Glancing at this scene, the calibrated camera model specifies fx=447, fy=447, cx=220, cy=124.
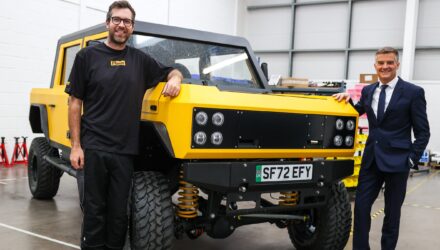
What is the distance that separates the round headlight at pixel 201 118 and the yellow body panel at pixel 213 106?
1.7 inches

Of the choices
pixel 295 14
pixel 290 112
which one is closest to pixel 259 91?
pixel 290 112

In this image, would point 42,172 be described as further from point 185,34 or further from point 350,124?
point 350,124

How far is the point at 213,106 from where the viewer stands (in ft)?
8.38

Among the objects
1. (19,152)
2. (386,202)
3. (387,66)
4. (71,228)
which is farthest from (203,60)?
(19,152)

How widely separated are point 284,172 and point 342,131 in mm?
578

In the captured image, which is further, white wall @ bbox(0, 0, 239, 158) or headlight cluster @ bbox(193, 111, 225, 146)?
white wall @ bbox(0, 0, 239, 158)

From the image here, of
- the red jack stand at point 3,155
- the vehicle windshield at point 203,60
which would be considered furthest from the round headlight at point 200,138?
the red jack stand at point 3,155

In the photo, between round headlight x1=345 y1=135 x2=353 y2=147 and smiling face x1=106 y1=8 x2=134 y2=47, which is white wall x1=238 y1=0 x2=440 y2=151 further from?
smiling face x1=106 y1=8 x2=134 y2=47

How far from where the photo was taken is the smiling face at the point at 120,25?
2635mm

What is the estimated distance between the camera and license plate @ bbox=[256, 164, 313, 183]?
280 cm

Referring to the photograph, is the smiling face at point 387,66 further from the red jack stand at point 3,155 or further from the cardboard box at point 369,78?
the cardboard box at point 369,78

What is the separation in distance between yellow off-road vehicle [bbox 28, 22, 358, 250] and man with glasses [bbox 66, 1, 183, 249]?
11cm

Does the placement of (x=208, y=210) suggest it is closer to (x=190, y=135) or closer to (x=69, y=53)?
(x=190, y=135)

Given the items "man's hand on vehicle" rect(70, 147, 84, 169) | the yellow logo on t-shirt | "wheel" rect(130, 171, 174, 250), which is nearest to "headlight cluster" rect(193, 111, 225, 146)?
"wheel" rect(130, 171, 174, 250)
